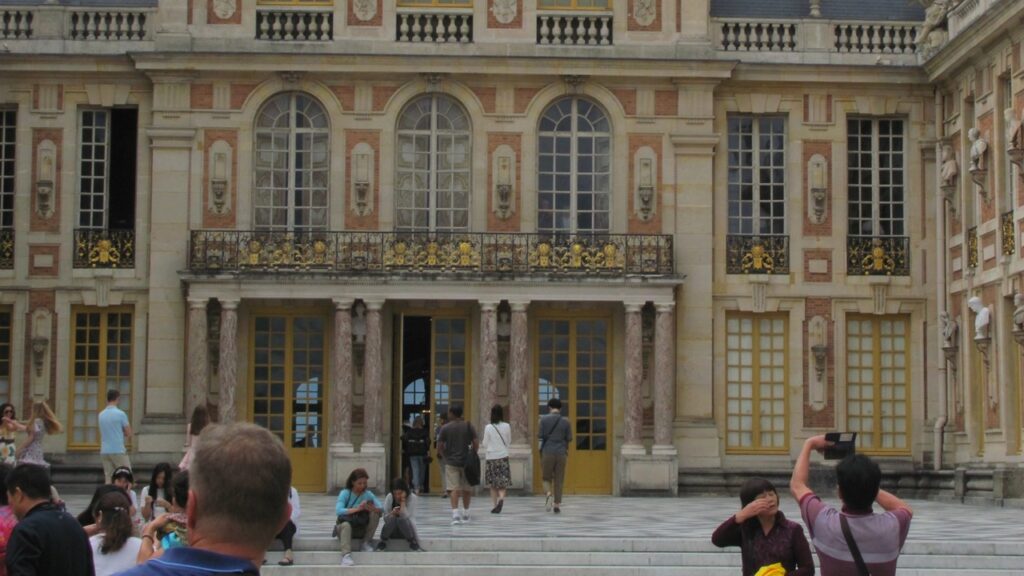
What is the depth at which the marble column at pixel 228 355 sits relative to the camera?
92.7 feet

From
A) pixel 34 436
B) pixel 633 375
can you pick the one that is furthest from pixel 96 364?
pixel 34 436

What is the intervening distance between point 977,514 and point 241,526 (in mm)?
20786

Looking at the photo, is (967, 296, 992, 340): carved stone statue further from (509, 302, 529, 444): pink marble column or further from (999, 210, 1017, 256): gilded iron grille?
(509, 302, 529, 444): pink marble column

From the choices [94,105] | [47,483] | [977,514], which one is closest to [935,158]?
[977,514]

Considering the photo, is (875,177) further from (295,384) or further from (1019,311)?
(295,384)

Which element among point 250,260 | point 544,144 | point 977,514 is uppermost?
point 544,144

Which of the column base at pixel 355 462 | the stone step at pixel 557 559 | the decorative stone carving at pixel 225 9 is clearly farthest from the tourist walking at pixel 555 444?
the decorative stone carving at pixel 225 9

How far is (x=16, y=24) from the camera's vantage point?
29.6 meters

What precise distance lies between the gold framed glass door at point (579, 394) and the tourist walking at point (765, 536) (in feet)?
66.0

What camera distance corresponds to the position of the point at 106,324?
96.6 feet

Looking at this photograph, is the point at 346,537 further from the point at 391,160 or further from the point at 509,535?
the point at 391,160

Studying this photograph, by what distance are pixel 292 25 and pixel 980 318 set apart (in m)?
11.3

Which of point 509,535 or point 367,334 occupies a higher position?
point 367,334

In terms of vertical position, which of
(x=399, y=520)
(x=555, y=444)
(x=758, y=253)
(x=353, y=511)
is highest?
(x=758, y=253)
